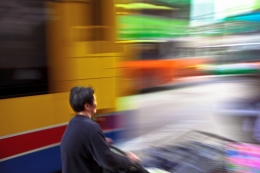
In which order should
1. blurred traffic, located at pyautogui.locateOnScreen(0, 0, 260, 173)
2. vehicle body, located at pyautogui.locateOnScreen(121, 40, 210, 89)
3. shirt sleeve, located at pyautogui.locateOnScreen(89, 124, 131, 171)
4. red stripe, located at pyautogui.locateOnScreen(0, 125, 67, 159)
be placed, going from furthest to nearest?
vehicle body, located at pyautogui.locateOnScreen(121, 40, 210, 89) → red stripe, located at pyautogui.locateOnScreen(0, 125, 67, 159) → blurred traffic, located at pyautogui.locateOnScreen(0, 0, 260, 173) → shirt sleeve, located at pyautogui.locateOnScreen(89, 124, 131, 171)

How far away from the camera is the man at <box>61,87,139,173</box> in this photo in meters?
1.95

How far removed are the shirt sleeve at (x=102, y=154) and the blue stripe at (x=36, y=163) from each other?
4.11 ft

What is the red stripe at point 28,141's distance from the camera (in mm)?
2838

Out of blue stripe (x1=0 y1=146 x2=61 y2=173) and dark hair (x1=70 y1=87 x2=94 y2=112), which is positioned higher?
dark hair (x1=70 y1=87 x2=94 y2=112)

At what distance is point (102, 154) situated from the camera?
1.93 m

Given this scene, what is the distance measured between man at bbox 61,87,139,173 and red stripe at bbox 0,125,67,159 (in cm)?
97

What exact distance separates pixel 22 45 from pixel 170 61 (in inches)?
160

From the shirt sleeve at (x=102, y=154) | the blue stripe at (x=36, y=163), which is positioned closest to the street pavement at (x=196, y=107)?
the blue stripe at (x=36, y=163)

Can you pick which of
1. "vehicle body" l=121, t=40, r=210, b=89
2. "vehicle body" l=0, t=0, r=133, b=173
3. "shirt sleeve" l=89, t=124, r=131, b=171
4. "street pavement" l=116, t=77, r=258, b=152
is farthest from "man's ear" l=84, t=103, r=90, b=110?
"vehicle body" l=121, t=40, r=210, b=89

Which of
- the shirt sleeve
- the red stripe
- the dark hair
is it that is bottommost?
the red stripe

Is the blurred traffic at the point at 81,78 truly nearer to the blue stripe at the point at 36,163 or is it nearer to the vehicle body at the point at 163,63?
the blue stripe at the point at 36,163

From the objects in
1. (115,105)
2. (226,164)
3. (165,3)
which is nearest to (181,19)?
(165,3)

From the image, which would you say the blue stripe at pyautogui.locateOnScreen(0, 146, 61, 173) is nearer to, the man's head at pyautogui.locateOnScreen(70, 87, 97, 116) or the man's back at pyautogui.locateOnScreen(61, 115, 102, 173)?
the man's back at pyautogui.locateOnScreen(61, 115, 102, 173)

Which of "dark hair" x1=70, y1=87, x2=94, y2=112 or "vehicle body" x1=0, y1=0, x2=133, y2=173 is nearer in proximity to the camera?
"dark hair" x1=70, y1=87, x2=94, y2=112
